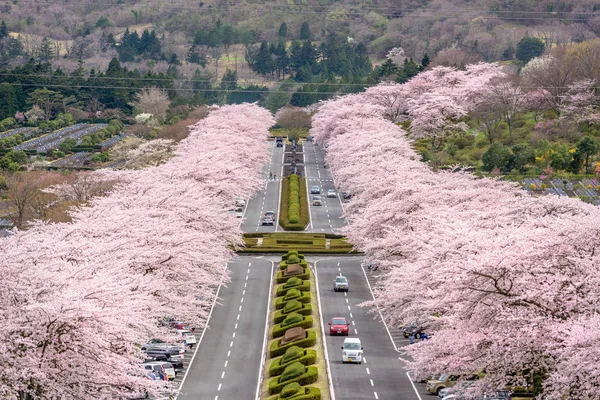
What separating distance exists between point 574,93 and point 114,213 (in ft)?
263

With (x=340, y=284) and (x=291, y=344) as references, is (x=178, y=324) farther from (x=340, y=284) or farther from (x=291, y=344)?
(x=340, y=284)

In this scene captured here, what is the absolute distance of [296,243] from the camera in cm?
9044

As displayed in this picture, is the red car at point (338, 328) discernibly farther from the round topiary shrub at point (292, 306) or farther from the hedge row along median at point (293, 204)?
the hedge row along median at point (293, 204)

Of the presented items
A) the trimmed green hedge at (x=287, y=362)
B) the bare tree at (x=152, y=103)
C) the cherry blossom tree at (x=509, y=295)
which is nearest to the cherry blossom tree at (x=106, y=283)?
the trimmed green hedge at (x=287, y=362)

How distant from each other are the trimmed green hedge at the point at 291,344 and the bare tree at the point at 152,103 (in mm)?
121988

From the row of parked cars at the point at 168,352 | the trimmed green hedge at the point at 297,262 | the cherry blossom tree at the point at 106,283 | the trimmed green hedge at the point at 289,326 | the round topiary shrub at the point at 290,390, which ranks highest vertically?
the cherry blossom tree at the point at 106,283

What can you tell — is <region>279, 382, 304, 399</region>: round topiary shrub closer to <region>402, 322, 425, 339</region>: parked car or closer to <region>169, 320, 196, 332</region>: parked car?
<region>402, 322, 425, 339</region>: parked car

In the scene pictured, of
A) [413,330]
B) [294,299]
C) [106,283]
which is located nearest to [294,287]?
[294,299]

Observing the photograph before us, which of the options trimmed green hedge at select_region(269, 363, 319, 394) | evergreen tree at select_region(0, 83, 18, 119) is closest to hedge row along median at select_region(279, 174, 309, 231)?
trimmed green hedge at select_region(269, 363, 319, 394)

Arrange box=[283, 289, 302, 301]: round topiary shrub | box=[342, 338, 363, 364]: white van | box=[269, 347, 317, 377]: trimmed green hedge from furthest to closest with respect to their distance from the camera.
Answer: box=[283, 289, 302, 301]: round topiary shrub < box=[342, 338, 363, 364]: white van < box=[269, 347, 317, 377]: trimmed green hedge

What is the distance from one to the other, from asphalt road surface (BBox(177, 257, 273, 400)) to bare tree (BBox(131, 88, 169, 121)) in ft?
327

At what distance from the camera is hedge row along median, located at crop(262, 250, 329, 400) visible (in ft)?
157

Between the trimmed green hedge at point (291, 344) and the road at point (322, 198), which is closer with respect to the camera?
the trimmed green hedge at point (291, 344)

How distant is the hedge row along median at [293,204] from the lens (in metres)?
99.1
